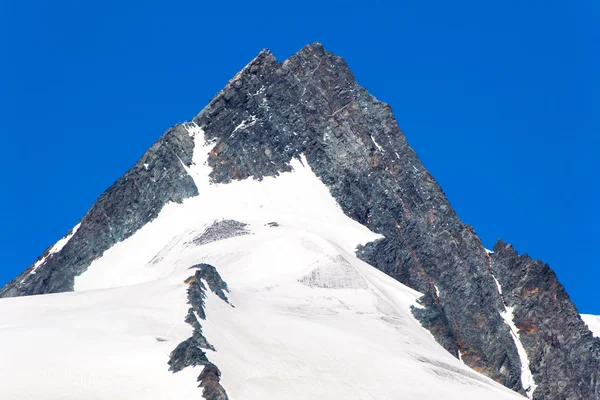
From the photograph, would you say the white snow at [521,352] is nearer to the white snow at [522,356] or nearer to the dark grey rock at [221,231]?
the white snow at [522,356]

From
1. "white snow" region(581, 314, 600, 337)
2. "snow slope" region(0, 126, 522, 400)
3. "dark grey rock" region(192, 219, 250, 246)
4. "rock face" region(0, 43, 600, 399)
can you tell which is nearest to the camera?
"snow slope" region(0, 126, 522, 400)

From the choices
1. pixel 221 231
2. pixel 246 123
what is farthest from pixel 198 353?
pixel 246 123

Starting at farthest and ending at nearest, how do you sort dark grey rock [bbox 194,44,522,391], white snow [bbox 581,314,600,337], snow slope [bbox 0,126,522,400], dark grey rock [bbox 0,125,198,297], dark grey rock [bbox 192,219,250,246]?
white snow [bbox 581,314,600,337] → dark grey rock [bbox 0,125,198,297] → dark grey rock [bbox 194,44,522,391] → dark grey rock [bbox 192,219,250,246] → snow slope [bbox 0,126,522,400]

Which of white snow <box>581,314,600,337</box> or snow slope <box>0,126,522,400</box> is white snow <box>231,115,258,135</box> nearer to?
snow slope <box>0,126,522,400</box>

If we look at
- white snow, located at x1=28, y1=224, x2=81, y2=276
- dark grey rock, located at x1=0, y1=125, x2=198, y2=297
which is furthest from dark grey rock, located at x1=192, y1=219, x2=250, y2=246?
white snow, located at x1=28, y1=224, x2=81, y2=276

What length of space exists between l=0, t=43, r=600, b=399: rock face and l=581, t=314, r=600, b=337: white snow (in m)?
21.8

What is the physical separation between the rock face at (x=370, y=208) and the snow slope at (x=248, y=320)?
3223 mm

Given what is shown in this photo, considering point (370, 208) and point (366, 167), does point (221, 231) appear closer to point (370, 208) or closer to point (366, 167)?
point (370, 208)

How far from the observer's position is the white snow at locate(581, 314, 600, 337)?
157 meters

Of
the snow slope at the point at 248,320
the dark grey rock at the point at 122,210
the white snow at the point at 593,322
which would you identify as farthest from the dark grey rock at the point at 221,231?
the white snow at the point at 593,322

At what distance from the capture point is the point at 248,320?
8800 cm

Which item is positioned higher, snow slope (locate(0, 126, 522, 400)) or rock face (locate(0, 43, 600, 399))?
rock face (locate(0, 43, 600, 399))

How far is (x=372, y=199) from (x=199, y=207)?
62.7ft

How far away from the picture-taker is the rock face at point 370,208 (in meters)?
130
